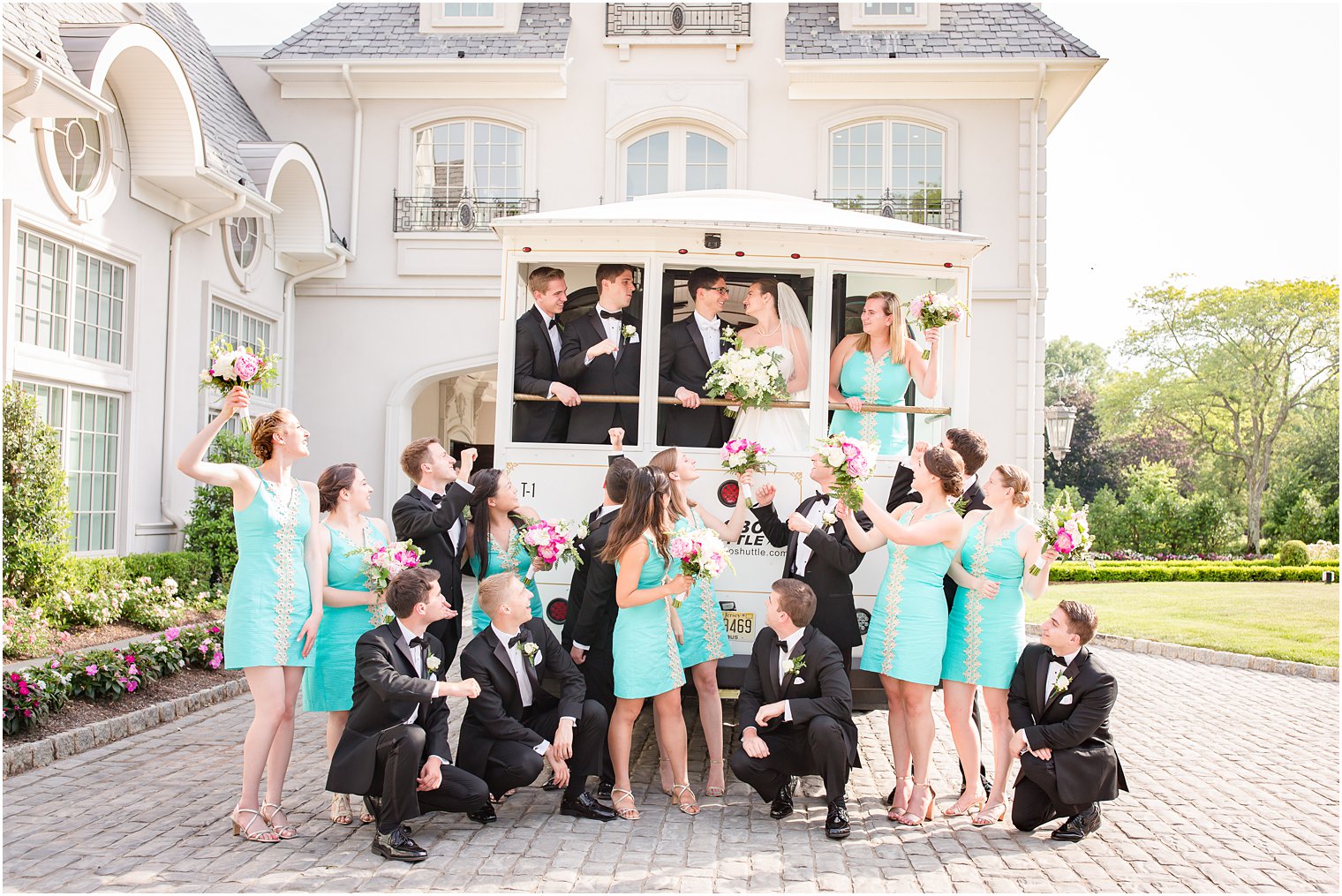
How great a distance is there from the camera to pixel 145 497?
1231 cm

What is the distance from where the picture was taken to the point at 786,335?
6879 millimetres

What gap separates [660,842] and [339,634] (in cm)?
195

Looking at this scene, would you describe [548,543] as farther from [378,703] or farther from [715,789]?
[715,789]

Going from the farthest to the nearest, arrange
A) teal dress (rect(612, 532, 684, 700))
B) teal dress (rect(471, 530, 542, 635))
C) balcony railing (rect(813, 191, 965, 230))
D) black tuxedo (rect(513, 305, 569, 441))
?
balcony railing (rect(813, 191, 965, 230)), black tuxedo (rect(513, 305, 569, 441)), teal dress (rect(471, 530, 542, 635)), teal dress (rect(612, 532, 684, 700))

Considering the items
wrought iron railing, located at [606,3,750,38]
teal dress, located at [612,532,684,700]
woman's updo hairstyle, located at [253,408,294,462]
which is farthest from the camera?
wrought iron railing, located at [606,3,750,38]

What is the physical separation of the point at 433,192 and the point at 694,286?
11.0 meters

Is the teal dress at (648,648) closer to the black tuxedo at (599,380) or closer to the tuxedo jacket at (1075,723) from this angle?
the black tuxedo at (599,380)

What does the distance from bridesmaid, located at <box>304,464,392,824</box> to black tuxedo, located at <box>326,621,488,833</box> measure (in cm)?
28

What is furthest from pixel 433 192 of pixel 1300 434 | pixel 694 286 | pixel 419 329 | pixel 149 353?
pixel 1300 434

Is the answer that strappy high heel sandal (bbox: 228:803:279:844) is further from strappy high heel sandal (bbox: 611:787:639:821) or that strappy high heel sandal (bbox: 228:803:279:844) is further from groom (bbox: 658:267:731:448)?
groom (bbox: 658:267:731:448)

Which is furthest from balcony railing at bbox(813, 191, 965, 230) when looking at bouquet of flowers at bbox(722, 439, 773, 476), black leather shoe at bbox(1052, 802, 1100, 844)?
black leather shoe at bbox(1052, 802, 1100, 844)

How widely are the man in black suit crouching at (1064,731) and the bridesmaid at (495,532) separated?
2.75 meters

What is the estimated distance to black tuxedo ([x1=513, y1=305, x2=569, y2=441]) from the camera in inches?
269

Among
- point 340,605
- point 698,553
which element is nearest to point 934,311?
point 698,553
